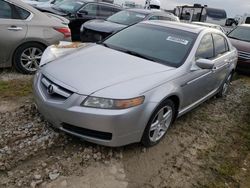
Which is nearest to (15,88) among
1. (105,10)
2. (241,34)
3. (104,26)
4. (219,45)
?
(219,45)

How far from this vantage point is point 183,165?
344 cm

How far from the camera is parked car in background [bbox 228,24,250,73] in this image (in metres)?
8.72

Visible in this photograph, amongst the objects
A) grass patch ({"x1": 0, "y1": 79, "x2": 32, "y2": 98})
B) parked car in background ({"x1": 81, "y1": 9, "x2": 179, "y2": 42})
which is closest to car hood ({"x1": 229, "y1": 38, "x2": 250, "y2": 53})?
parked car in background ({"x1": 81, "y1": 9, "x2": 179, "y2": 42})

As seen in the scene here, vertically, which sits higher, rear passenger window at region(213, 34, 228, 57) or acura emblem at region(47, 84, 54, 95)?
rear passenger window at region(213, 34, 228, 57)

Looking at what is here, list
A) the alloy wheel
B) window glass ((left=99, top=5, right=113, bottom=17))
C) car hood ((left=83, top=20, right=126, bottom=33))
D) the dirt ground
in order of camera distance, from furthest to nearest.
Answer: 1. window glass ((left=99, top=5, right=113, bottom=17))
2. car hood ((left=83, top=20, right=126, bottom=33))
3. the alloy wheel
4. the dirt ground

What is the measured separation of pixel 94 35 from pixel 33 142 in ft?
18.3

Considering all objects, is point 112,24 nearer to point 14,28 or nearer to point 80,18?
point 80,18

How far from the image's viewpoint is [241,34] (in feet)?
32.3

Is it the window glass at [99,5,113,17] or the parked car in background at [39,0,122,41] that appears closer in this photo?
the parked car in background at [39,0,122,41]

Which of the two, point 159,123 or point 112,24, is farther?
point 112,24

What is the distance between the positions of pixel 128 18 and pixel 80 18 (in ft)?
5.98

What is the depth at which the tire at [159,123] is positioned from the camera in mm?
3364

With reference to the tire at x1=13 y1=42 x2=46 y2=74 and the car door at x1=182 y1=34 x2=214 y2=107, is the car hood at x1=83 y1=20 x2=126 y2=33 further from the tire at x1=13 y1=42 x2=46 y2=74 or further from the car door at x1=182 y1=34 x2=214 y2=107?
the car door at x1=182 y1=34 x2=214 y2=107

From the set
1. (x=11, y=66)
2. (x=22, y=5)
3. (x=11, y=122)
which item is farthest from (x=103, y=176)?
(x=22, y=5)
